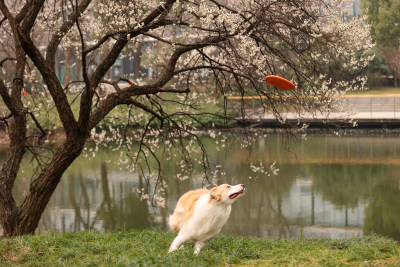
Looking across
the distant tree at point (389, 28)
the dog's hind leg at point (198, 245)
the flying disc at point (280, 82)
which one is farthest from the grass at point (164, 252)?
the distant tree at point (389, 28)

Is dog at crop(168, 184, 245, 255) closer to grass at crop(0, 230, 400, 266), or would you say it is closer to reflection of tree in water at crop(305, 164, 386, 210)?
grass at crop(0, 230, 400, 266)

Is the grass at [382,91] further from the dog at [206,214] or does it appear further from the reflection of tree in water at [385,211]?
the dog at [206,214]

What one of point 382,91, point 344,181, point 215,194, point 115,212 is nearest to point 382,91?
point 382,91

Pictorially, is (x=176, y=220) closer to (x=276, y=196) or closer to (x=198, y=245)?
(x=198, y=245)

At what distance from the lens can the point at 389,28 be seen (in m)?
41.3

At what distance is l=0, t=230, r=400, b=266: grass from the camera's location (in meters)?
5.57

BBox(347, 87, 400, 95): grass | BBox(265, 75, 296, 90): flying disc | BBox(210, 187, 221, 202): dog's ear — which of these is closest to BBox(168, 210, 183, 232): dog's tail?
BBox(210, 187, 221, 202): dog's ear

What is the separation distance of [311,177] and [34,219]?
11.2 meters

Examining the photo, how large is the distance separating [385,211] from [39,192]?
28.6 feet

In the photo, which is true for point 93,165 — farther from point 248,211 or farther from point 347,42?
point 347,42

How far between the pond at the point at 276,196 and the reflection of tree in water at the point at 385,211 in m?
0.02

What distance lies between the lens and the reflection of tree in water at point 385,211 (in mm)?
12371

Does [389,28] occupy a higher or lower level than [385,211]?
higher

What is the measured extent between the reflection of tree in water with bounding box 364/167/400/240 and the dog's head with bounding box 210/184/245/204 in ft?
21.7
